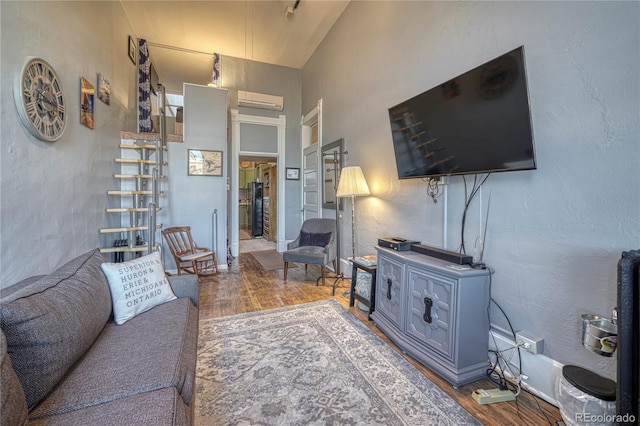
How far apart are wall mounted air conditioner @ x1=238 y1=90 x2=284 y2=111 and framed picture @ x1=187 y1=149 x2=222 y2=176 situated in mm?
1443

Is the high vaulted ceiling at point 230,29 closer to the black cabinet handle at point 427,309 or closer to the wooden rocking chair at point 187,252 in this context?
the wooden rocking chair at point 187,252

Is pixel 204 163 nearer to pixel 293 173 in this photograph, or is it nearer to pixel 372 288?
pixel 293 173

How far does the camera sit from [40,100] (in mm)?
1924

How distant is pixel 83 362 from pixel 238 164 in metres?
4.50

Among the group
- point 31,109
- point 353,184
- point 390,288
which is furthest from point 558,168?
point 31,109

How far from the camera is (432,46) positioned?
7.83 feet

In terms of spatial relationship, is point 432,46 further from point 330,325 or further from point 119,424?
point 119,424

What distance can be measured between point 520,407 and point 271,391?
1.43 meters

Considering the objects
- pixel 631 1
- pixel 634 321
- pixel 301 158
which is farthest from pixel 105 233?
pixel 631 1

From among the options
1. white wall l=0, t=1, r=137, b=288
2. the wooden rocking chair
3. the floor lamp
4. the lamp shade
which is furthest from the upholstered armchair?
white wall l=0, t=1, r=137, b=288

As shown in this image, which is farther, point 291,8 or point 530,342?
point 291,8

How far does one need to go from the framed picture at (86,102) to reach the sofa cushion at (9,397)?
8.70ft

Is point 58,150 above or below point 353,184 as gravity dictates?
above

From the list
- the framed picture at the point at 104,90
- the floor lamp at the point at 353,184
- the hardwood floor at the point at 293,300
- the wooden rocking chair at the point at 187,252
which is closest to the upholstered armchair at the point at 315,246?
the hardwood floor at the point at 293,300
